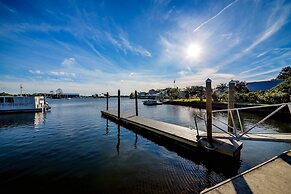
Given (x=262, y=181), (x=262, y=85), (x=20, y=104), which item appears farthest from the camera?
(x=262, y=85)

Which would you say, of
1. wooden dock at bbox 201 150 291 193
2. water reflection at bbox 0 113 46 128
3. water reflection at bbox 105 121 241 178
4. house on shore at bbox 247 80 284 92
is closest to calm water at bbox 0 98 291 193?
water reflection at bbox 105 121 241 178

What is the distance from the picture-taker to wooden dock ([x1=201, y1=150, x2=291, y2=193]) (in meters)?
3.86

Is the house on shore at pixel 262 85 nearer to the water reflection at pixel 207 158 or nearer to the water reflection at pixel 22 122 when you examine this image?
the water reflection at pixel 207 158

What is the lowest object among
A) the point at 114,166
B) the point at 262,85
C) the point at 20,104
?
the point at 114,166

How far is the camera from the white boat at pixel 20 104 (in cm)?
3056

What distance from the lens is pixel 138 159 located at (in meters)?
8.40

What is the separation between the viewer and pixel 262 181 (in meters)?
4.21

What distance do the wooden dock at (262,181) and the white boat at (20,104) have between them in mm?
39011

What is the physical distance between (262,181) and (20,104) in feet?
135

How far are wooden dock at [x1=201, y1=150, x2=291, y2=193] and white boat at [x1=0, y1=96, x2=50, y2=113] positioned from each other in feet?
128

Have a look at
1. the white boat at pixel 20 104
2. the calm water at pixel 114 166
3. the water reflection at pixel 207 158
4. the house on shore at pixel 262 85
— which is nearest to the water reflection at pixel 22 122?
the white boat at pixel 20 104

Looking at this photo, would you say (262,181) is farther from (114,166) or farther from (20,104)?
(20,104)

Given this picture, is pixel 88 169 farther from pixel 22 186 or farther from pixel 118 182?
pixel 22 186

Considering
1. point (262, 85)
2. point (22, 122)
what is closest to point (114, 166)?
point (22, 122)
